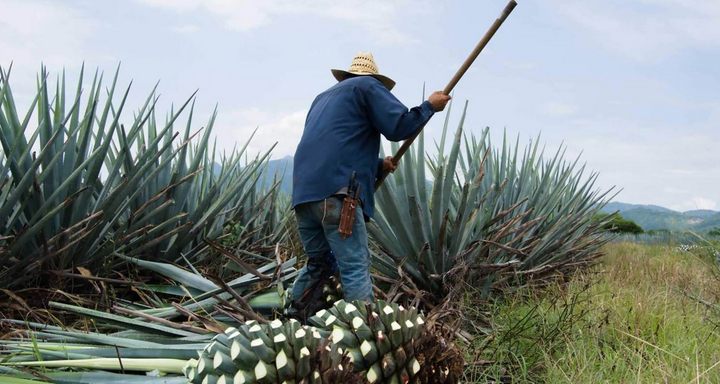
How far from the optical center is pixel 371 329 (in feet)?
8.64

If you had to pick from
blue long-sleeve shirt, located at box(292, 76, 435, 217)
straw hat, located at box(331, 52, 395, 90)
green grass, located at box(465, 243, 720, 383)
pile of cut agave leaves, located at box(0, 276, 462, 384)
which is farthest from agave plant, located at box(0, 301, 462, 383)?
straw hat, located at box(331, 52, 395, 90)

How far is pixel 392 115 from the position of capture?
12.0 ft

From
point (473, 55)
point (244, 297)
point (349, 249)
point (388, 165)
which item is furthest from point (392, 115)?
point (244, 297)

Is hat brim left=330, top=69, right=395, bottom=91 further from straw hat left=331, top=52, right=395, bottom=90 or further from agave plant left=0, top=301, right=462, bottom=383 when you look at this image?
agave plant left=0, top=301, right=462, bottom=383

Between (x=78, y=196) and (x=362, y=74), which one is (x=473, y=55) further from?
(x=78, y=196)

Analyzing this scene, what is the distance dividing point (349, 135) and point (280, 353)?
167 centimetres

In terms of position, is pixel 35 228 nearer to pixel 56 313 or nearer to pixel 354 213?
pixel 56 313

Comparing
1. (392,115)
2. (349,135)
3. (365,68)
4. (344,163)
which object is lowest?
(344,163)

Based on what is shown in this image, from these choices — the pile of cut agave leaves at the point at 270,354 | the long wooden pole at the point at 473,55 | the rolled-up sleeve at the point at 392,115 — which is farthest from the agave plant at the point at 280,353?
the long wooden pole at the point at 473,55

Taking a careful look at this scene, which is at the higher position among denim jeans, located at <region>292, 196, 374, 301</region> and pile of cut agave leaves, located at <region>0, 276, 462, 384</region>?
denim jeans, located at <region>292, 196, 374, 301</region>

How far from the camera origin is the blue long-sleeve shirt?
3.64 meters

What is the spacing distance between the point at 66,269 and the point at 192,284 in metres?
0.81

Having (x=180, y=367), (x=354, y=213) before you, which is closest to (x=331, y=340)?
(x=180, y=367)

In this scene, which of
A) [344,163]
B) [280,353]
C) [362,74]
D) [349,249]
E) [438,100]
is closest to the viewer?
[280,353]
